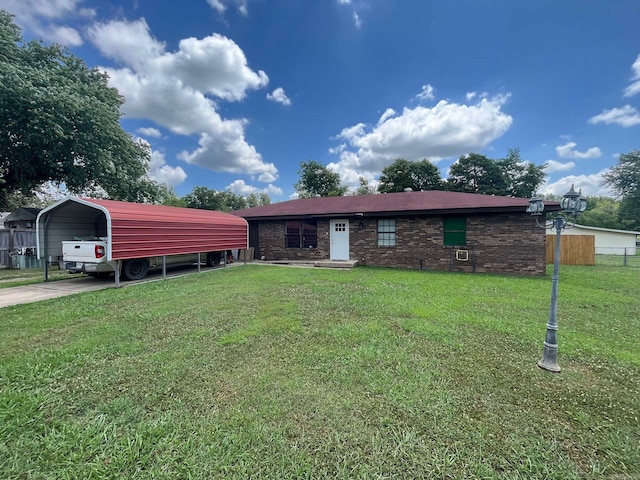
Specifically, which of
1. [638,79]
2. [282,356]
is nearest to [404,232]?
[282,356]

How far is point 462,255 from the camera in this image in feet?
33.4

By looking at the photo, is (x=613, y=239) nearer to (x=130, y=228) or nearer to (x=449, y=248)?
(x=449, y=248)

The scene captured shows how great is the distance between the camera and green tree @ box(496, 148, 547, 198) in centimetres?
3198

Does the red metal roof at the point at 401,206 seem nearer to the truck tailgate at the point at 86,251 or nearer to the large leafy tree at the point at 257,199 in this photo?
the truck tailgate at the point at 86,251

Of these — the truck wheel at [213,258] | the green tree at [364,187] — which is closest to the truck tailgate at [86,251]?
the truck wheel at [213,258]

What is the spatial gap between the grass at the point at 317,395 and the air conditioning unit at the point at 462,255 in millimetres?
5221

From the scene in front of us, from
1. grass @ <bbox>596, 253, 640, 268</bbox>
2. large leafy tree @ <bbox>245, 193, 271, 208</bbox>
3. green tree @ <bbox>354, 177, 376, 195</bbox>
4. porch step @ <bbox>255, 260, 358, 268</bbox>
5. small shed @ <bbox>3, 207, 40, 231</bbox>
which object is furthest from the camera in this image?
large leafy tree @ <bbox>245, 193, 271, 208</bbox>

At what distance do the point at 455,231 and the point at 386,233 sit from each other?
105 inches

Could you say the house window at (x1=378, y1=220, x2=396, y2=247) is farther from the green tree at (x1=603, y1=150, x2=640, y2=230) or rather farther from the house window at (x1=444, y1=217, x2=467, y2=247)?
the green tree at (x1=603, y1=150, x2=640, y2=230)

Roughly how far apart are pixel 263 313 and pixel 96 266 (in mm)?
6196

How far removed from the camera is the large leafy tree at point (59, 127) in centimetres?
1086

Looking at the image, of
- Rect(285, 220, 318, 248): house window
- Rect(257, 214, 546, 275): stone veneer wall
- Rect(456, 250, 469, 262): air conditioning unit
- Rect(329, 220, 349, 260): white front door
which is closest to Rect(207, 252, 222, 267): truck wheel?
Rect(285, 220, 318, 248): house window

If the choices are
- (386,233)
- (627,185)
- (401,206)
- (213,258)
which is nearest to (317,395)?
(386,233)

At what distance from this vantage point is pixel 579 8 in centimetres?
873
